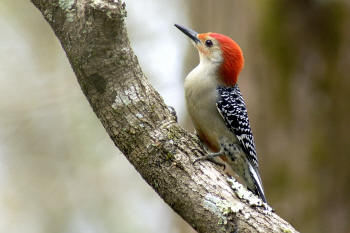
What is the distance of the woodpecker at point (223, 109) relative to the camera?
5449 mm

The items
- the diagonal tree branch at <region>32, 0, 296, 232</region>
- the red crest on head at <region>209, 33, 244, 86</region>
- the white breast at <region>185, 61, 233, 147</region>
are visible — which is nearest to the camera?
the diagonal tree branch at <region>32, 0, 296, 232</region>

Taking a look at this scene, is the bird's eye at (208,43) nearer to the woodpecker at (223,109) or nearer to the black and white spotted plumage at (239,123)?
the woodpecker at (223,109)

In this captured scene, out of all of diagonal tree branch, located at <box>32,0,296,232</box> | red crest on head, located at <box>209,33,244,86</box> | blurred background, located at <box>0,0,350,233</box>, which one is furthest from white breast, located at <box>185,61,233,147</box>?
diagonal tree branch, located at <box>32,0,296,232</box>

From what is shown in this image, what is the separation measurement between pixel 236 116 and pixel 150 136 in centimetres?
194

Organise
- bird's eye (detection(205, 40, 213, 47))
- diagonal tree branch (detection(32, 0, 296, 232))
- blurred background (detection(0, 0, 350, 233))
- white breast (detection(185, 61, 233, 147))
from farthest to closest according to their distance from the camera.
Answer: blurred background (detection(0, 0, 350, 233))
bird's eye (detection(205, 40, 213, 47))
white breast (detection(185, 61, 233, 147))
diagonal tree branch (detection(32, 0, 296, 232))

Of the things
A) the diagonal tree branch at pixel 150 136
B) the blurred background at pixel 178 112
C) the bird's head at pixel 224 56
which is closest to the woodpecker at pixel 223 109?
the bird's head at pixel 224 56

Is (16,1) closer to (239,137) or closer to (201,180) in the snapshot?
(239,137)

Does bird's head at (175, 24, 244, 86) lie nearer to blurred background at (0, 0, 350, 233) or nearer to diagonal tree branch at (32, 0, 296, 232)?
blurred background at (0, 0, 350, 233)

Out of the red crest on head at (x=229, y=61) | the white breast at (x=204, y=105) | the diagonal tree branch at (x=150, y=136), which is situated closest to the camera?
→ the diagonal tree branch at (x=150, y=136)

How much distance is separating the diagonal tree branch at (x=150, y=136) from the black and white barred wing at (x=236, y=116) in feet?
5.16

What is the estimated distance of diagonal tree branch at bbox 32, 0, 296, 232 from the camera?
139 inches

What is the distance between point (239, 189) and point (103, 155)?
5.02 meters

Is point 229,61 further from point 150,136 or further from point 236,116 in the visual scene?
point 150,136

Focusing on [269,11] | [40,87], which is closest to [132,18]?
[40,87]
